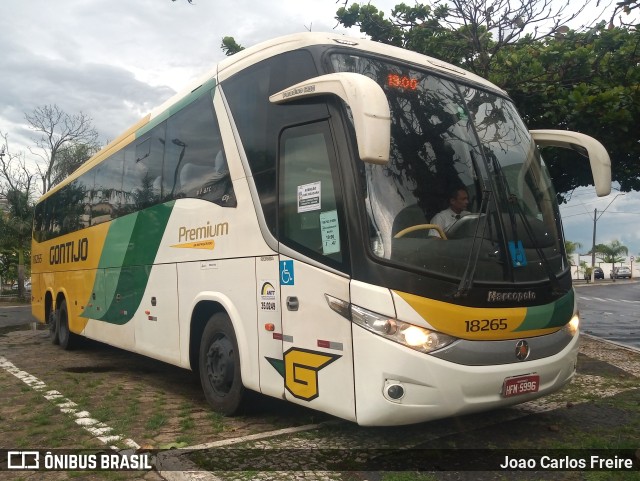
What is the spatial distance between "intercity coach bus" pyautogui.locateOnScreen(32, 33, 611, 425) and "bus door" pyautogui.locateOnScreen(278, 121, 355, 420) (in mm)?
15

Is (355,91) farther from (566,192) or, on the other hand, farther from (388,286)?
(566,192)

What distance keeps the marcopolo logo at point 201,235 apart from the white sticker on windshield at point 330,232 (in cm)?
154

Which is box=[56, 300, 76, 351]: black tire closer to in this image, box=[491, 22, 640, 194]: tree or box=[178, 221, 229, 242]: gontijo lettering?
box=[178, 221, 229, 242]: gontijo lettering

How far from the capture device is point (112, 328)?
29.4 ft

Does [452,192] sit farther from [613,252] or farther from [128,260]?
[613,252]

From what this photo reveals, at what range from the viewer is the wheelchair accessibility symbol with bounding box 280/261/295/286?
15.9 feet

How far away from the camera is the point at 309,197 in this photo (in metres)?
4.77

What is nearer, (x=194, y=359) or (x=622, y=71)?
(x=194, y=359)

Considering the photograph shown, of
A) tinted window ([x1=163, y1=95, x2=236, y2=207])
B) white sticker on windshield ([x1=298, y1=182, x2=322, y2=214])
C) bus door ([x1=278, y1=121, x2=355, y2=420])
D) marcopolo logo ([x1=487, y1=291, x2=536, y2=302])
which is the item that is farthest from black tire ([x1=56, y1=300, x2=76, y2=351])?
marcopolo logo ([x1=487, y1=291, x2=536, y2=302])

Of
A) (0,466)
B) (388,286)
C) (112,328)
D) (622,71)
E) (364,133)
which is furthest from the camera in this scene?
(622,71)

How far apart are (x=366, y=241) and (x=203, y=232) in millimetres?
2568

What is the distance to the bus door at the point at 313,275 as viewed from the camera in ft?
14.3

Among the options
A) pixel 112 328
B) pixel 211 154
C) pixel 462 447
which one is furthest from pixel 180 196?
pixel 462 447

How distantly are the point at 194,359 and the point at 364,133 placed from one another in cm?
380
